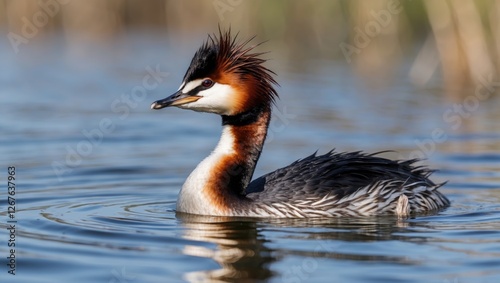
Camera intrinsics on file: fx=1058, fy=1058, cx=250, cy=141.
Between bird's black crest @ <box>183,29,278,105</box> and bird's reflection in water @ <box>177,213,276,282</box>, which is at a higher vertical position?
bird's black crest @ <box>183,29,278,105</box>

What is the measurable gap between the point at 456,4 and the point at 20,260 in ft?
37.7

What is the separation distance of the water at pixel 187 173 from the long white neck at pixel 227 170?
0.53ft

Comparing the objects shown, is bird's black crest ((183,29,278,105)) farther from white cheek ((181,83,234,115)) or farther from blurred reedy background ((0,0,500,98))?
blurred reedy background ((0,0,500,98))

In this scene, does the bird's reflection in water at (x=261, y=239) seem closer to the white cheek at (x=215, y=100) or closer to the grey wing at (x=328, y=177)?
the grey wing at (x=328, y=177)

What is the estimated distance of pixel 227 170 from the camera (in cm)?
893

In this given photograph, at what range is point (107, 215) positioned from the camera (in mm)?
9016

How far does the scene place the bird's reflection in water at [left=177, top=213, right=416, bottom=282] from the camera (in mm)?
6945

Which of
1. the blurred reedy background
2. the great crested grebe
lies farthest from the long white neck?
the blurred reedy background

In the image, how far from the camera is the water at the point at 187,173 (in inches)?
277

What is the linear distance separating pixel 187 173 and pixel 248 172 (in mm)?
2735

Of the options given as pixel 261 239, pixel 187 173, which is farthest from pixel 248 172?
pixel 187 173

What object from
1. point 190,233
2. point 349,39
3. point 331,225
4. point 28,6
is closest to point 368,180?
point 331,225

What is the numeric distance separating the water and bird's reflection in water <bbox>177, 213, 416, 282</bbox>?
0.02m

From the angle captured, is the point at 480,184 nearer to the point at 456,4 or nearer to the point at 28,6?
the point at 456,4
